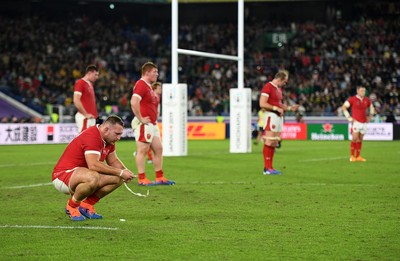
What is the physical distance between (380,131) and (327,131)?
2.70m

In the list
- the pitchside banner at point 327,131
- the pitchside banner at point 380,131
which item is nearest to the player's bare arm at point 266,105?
the pitchside banner at point 380,131

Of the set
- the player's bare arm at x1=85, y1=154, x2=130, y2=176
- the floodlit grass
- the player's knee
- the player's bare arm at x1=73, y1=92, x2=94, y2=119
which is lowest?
the floodlit grass

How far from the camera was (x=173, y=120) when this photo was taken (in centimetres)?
2614

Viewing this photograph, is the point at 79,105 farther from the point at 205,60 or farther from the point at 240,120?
the point at 205,60

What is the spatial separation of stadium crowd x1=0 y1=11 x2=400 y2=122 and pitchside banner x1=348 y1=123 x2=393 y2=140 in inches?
94.8

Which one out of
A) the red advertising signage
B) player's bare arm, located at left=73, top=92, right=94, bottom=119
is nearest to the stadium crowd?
the red advertising signage

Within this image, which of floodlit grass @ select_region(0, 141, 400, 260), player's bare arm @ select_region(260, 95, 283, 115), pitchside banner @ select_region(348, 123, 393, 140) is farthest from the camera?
pitchside banner @ select_region(348, 123, 393, 140)

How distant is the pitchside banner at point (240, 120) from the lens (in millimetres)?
28594

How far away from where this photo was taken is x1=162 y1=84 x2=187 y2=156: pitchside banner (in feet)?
85.4

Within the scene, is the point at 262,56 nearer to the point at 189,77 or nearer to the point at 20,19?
the point at 189,77

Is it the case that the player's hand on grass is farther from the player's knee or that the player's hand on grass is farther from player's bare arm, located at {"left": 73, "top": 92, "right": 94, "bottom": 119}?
player's bare arm, located at {"left": 73, "top": 92, "right": 94, "bottom": 119}

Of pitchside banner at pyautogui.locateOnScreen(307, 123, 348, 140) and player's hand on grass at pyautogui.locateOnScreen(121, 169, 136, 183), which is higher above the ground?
player's hand on grass at pyautogui.locateOnScreen(121, 169, 136, 183)

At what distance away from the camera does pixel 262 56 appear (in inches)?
2040

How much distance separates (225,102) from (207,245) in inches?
1501
